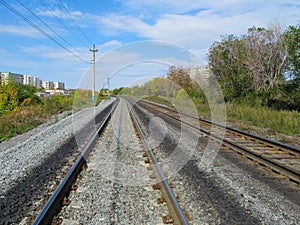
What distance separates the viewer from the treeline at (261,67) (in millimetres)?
18469

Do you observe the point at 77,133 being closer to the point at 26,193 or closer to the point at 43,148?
the point at 43,148

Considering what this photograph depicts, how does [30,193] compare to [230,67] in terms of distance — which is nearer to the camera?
[30,193]

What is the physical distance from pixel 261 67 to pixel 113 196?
64.6 ft

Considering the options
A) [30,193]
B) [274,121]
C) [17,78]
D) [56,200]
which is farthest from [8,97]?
[56,200]

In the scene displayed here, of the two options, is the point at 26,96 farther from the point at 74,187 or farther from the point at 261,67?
the point at 74,187

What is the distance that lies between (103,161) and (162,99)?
30.4 m

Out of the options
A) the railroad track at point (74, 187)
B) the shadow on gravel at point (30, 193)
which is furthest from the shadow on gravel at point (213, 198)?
the shadow on gravel at point (30, 193)

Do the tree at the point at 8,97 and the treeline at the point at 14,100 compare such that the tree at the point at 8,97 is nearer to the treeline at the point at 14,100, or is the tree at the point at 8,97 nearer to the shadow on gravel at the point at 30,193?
the treeline at the point at 14,100

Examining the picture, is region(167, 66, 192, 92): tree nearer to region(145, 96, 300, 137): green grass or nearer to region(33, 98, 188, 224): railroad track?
region(145, 96, 300, 137): green grass

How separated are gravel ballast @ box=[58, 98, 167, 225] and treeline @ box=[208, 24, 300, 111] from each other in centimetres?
1494

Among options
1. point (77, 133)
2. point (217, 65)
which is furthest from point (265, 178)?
point (217, 65)

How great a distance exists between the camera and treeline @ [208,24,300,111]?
1847cm

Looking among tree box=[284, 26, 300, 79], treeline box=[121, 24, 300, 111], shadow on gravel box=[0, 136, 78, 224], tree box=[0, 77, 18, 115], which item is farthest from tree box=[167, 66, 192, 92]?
shadow on gravel box=[0, 136, 78, 224]

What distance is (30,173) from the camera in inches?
219
